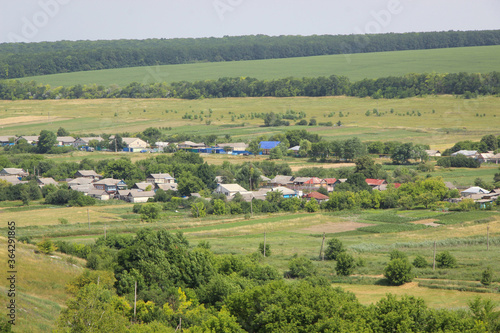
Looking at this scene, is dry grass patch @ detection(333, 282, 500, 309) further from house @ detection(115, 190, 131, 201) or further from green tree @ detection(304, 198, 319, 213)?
house @ detection(115, 190, 131, 201)

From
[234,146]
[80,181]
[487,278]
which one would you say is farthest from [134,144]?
[487,278]

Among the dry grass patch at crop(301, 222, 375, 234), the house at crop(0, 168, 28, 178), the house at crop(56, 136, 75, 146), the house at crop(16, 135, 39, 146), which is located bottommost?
the dry grass patch at crop(301, 222, 375, 234)

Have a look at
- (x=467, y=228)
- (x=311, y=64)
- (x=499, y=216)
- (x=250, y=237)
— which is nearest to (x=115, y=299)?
(x=250, y=237)

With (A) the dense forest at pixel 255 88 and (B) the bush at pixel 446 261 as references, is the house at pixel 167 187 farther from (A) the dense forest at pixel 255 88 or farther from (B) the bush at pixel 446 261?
(A) the dense forest at pixel 255 88

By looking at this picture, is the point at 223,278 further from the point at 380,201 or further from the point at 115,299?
the point at 380,201

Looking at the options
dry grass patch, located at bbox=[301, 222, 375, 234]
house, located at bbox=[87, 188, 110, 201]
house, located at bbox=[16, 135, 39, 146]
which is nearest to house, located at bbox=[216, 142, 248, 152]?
house, located at bbox=[16, 135, 39, 146]
